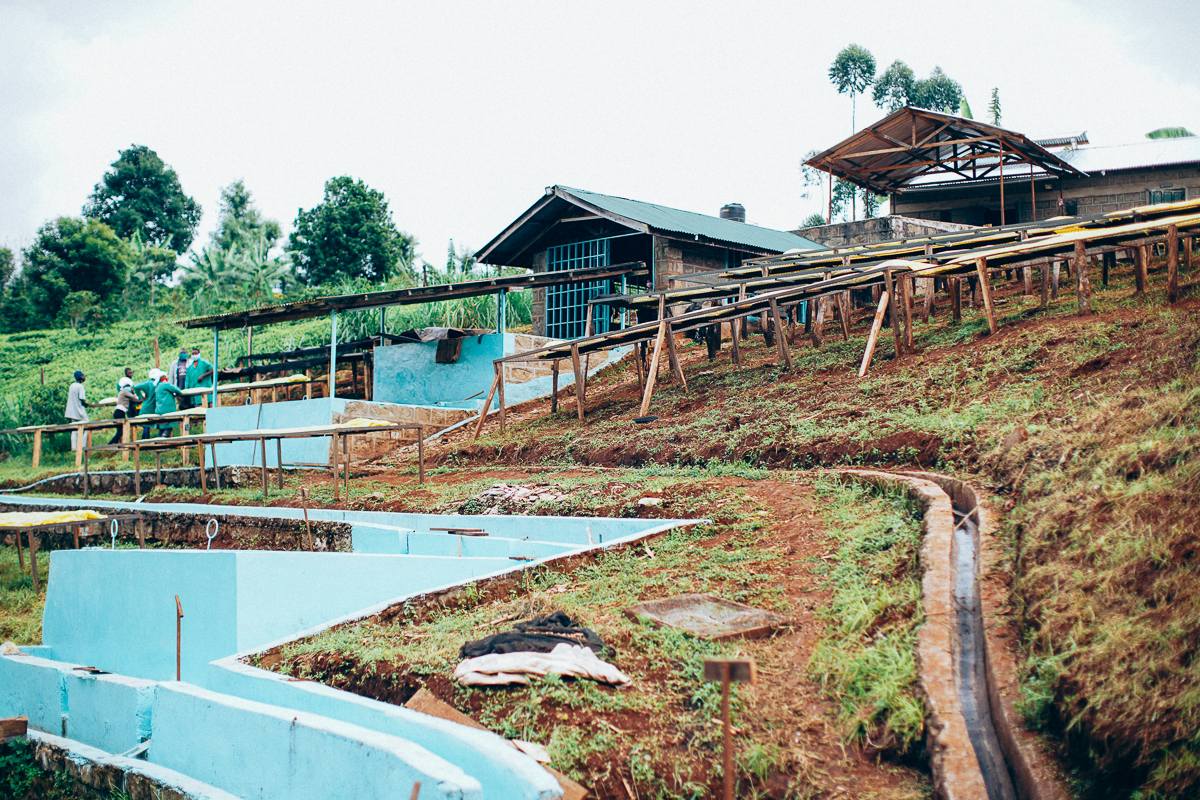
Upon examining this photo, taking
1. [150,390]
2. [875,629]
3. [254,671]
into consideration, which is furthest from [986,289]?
[150,390]

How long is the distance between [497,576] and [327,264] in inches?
1205

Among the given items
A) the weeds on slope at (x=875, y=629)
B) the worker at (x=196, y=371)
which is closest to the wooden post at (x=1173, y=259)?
the weeds on slope at (x=875, y=629)

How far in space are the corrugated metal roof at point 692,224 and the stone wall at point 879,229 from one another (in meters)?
0.61

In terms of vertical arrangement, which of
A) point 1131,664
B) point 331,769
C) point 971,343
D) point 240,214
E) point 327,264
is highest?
point 240,214

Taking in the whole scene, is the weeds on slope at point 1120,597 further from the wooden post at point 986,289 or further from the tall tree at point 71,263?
the tall tree at point 71,263

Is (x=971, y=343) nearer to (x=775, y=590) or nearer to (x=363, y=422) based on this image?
(x=775, y=590)

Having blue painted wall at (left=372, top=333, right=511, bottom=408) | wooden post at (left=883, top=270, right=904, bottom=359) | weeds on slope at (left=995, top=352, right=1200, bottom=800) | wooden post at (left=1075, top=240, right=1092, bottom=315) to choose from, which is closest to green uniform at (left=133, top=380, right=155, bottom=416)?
blue painted wall at (left=372, top=333, right=511, bottom=408)

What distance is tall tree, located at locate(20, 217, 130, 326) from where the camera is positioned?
3822cm

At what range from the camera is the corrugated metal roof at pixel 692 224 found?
1989cm

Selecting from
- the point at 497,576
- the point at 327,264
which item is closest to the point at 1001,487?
the point at 497,576

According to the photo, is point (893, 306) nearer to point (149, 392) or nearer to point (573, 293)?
point (573, 293)

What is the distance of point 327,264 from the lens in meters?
35.5

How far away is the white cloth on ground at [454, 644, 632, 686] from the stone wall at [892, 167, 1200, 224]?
23236mm

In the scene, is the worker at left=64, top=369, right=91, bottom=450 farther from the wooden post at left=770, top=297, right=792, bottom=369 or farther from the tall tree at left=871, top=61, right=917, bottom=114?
the tall tree at left=871, top=61, right=917, bottom=114
